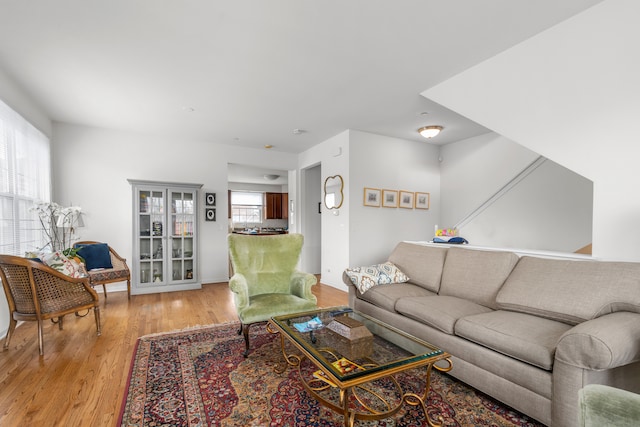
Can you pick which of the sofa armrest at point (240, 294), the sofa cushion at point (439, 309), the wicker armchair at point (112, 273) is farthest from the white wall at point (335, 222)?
the wicker armchair at point (112, 273)

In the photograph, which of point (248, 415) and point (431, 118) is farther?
point (431, 118)

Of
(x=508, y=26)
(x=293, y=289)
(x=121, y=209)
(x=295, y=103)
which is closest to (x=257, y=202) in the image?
(x=121, y=209)

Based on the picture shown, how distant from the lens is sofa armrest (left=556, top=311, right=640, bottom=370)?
1.38 metres

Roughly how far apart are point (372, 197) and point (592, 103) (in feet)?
9.86

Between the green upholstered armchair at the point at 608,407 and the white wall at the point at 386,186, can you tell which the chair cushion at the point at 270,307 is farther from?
the white wall at the point at 386,186

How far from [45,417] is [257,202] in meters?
8.79

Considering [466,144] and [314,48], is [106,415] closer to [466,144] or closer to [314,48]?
[314,48]

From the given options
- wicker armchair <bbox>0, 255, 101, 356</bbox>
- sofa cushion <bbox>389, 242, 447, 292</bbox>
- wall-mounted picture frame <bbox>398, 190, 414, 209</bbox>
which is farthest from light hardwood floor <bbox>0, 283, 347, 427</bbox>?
wall-mounted picture frame <bbox>398, 190, 414, 209</bbox>

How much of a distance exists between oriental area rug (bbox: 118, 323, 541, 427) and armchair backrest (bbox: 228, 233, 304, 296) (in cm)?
62

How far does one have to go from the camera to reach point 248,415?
5.71 feet

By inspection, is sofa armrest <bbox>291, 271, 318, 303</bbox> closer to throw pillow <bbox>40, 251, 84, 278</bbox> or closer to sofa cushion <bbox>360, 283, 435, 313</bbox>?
sofa cushion <bbox>360, 283, 435, 313</bbox>

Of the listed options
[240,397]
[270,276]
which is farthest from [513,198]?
[240,397]

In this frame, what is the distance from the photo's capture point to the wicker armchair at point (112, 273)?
3858 millimetres

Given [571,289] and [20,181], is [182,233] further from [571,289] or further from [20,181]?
[571,289]
